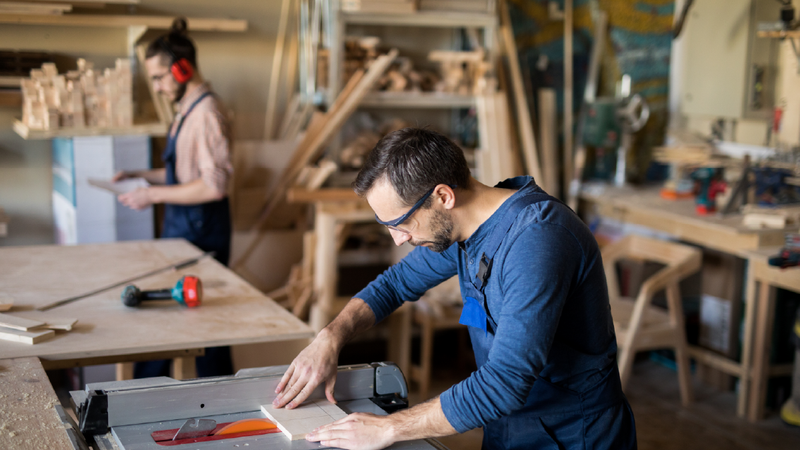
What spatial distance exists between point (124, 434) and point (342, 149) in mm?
2958

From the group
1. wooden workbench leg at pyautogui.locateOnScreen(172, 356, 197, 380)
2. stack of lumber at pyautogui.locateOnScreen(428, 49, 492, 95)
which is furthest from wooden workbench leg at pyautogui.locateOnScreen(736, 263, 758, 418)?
wooden workbench leg at pyautogui.locateOnScreen(172, 356, 197, 380)

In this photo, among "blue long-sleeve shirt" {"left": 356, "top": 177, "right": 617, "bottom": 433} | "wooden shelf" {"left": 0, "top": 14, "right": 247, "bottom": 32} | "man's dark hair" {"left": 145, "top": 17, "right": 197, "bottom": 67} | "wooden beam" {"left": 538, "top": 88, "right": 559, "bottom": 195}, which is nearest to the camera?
"blue long-sleeve shirt" {"left": 356, "top": 177, "right": 617, "bottom": 433}

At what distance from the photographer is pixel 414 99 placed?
4316 mm

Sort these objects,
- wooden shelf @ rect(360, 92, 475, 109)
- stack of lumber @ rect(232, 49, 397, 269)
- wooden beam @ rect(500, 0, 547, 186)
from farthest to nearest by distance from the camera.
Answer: wooden beam @ rect(500, 0, 547, 186)
wooden shelf @ rect(360, 92, 475, 109)
stack of lumber @ rect(232, 49, 397, 269)

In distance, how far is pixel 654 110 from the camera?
4.98 m

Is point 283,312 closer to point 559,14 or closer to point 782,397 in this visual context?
point 782,397

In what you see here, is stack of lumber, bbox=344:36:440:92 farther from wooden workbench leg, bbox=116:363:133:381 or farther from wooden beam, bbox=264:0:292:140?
wooden workbench leg, bbox=116:363:133:381

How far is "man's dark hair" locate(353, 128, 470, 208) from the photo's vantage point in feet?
5.14

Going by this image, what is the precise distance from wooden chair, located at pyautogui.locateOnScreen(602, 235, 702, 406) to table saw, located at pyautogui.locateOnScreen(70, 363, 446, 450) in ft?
6.81

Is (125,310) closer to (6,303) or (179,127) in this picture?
(6,303)

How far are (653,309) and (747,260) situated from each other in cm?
55

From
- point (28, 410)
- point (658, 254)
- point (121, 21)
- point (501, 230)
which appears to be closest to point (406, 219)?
point (501, 230)

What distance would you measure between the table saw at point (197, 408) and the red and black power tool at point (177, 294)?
25.3 inches

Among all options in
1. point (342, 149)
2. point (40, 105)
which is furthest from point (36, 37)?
point (342, 149)
